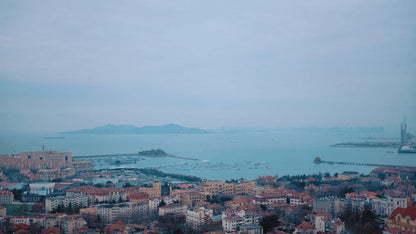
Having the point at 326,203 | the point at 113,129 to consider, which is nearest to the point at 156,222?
the point at 326,203

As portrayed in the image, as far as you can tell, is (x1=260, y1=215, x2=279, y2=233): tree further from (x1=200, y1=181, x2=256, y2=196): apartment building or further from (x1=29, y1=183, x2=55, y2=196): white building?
(x1=29, y1=183, x2=55, y2=196): white building

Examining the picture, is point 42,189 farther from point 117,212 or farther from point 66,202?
point 117,212

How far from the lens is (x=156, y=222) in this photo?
5383mm

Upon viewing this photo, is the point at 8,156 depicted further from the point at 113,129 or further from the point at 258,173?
the point at 113,129

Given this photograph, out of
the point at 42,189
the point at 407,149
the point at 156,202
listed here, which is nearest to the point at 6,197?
the point at 42,189

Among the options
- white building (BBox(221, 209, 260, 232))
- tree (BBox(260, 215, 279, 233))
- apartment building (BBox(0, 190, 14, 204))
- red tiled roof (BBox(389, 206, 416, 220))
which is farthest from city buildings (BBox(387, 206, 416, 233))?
apartment building (BBox(0, 190, 14, 204))

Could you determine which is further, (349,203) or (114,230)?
(349,203)

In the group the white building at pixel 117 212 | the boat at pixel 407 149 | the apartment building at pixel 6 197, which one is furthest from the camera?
the boat at pixel 407 149

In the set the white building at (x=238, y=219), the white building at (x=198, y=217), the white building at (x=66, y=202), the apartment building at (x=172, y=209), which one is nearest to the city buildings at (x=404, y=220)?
the white building at (x=238, y=219)

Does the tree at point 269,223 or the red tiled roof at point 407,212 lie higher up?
the red tiled roof at point 407,212

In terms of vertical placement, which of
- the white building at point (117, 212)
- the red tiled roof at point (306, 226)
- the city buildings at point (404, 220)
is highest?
the city buildings at point (404, 220)

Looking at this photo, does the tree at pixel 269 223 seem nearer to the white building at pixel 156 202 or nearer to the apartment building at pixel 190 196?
the white building at pixel 156 202

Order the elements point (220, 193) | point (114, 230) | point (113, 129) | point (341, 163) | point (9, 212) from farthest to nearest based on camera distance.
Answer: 1. point (113, 129)
2. point (341, 163)
3. point (220, 193)
4. point (9, 212)
5. point (114, 230)

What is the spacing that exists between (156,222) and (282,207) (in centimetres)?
200
